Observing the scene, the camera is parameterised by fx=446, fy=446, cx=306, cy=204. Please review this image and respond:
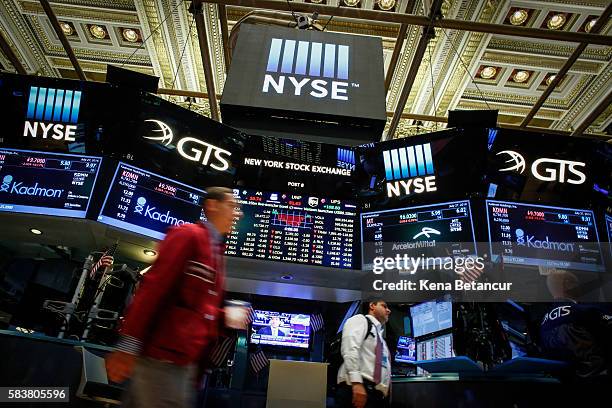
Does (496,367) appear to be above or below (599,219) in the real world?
below

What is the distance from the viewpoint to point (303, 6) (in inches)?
233

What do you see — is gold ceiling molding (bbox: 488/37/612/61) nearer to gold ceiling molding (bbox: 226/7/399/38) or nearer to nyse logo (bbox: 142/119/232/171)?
gold ceiling molding (bbox: 226/7/399/38)

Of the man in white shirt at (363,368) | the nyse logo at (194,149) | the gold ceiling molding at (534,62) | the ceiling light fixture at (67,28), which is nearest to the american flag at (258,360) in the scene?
the nyse logo at (194,149)

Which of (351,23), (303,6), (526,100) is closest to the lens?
(303,6)

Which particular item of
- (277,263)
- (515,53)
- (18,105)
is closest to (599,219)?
(277,263)

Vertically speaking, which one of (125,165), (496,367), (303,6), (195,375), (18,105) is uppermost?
(303,6)

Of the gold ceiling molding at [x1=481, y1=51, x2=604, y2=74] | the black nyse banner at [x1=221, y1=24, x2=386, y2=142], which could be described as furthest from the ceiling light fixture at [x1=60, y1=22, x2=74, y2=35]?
the gold ceiling molding at [x1=481, y1=51, x2=604, y2=74]

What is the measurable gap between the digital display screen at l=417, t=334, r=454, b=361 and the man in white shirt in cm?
119

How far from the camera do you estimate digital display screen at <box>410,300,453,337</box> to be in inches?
191

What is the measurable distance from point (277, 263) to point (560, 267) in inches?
114

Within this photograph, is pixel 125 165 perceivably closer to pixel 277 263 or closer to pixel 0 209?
pixel 0 209

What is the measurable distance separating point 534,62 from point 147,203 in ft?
25.8

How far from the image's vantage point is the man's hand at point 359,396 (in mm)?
3352

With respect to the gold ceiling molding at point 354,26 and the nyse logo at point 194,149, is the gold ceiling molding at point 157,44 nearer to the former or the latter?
the gold ceiling molding at point 354,26
